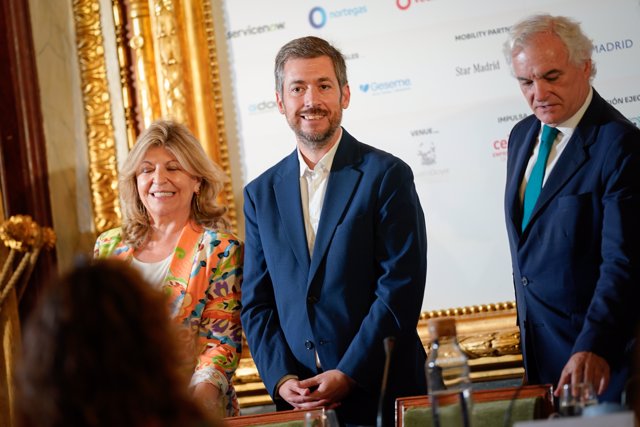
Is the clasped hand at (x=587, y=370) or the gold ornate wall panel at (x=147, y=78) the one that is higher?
the gold ornate wall panel at (x=147, y=78)

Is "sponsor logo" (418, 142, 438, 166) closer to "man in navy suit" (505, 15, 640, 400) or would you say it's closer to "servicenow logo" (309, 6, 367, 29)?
"servicenow logo" (309, 6, 367, 29)

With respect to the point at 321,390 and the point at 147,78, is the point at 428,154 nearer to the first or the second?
the point at 147,78

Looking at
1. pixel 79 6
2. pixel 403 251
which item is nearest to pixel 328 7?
pixel 79 6

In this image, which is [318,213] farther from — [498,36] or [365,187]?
[498,36]

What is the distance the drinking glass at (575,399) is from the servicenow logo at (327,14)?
8.19ft

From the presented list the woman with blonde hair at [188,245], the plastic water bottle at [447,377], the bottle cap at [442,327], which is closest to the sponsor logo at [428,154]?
the woman with blonde hair at [188,245]

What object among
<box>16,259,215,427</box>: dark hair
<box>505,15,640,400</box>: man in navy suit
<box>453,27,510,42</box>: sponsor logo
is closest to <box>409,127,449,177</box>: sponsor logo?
<box>453,27,510,42</box>: sponsor logo

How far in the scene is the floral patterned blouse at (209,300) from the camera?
3.35 meters

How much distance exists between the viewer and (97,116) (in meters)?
4.45

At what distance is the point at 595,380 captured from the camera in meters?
2.67

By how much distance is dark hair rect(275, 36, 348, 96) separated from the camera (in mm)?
3271

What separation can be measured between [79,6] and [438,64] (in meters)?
1.64

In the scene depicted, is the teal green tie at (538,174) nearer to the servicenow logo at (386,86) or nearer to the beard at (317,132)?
the beard at (317,132)

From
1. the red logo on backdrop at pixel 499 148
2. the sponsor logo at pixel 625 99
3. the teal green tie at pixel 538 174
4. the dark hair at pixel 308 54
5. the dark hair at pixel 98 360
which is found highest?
the dark hair at pixel 308 54
